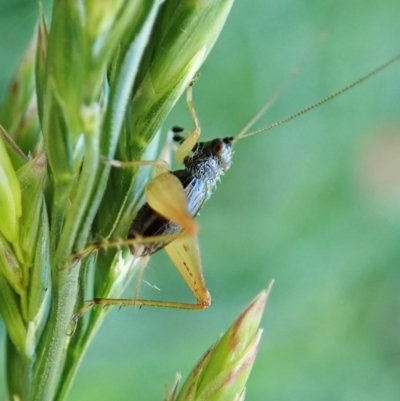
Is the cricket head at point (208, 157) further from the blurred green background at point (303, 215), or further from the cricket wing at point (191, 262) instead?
the blurred green background at point (303, 215)

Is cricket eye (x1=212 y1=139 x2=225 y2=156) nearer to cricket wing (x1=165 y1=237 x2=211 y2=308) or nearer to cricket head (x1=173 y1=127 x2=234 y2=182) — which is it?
cricket head (x1=173 y1=127 x2=234 y2=182)

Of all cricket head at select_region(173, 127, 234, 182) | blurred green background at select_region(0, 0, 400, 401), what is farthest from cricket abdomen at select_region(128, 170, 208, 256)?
blurred green background at select_region(0, 0, 400, 401)

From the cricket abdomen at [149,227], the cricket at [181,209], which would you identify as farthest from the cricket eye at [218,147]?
the cricket abdomen at [149,227]

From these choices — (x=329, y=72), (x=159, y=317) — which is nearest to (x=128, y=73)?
(x=159, y=317)

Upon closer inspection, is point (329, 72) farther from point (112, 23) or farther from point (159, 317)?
point (112, 23)

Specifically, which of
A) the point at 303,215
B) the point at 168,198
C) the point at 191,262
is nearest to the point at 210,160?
the point at 191,262

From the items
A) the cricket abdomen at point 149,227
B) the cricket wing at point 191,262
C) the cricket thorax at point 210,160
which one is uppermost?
the cricket thorax at point 210,160
